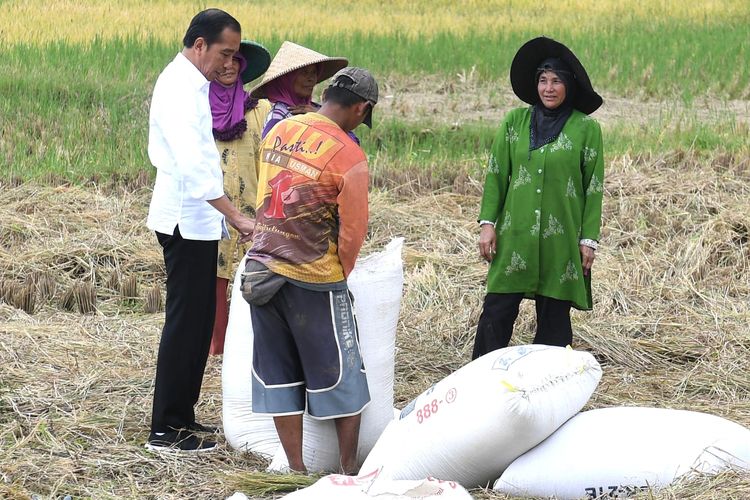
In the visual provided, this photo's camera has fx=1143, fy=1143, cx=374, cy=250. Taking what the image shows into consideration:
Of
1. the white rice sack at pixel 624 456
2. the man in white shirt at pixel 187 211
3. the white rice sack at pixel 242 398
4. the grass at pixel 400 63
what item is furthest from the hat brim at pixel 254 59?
the grass at pixel 400 63

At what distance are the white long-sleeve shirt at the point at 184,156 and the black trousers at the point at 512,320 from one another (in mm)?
1220

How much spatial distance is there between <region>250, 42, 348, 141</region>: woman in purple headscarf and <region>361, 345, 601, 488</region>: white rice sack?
1446mm

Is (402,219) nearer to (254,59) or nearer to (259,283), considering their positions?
(254,59)

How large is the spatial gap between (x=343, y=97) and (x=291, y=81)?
108cm

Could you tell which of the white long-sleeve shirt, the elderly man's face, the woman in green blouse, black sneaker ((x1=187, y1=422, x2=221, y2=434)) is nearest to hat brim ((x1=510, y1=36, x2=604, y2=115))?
the woman in green blouse

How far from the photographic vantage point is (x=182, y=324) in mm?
3791

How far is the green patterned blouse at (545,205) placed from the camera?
429 cm

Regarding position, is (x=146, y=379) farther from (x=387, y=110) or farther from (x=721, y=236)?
(x=387, y=110)

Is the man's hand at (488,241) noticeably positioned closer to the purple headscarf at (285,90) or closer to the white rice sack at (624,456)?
the purple headscarf at (285,90)

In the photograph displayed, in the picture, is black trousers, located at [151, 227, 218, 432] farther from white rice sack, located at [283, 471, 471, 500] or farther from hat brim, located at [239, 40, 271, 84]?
hat brim, located at [239, 40, 271, 84]

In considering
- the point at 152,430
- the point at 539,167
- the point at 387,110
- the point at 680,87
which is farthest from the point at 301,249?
the point at 680,87

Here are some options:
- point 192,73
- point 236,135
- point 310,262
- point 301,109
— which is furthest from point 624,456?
point 236,135

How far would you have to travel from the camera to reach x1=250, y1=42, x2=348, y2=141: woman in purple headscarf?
440cm

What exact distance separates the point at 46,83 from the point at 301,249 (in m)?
7.21
